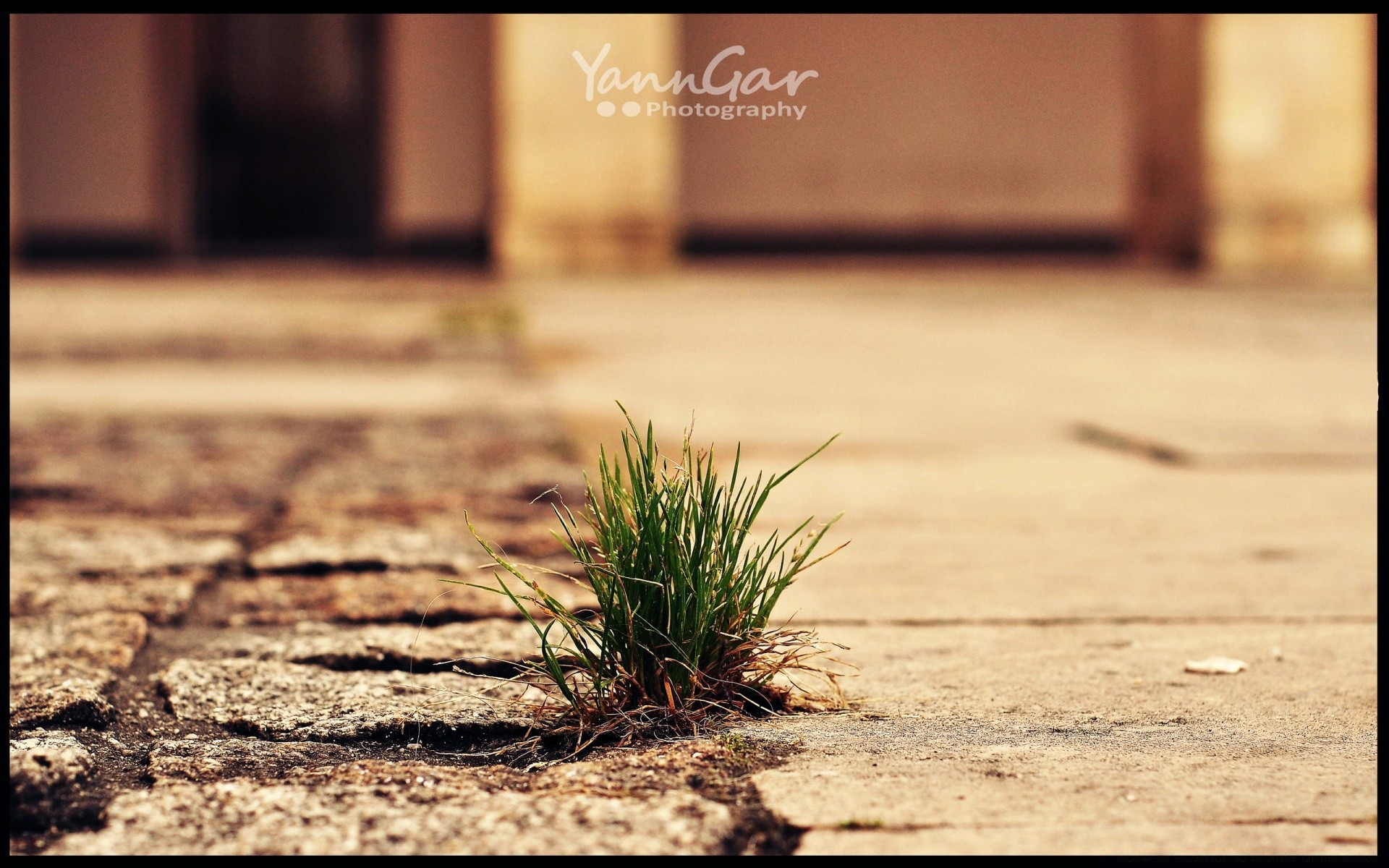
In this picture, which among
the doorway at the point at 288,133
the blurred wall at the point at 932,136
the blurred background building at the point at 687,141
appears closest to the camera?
the blurred background building at the point at 687,141

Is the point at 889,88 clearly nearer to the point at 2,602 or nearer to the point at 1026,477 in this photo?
the point at 1026,477

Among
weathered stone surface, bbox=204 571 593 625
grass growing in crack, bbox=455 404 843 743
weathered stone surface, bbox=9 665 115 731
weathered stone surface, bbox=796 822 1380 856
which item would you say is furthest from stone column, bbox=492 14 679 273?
weathered stone surface, bbox=796 822 1380 856

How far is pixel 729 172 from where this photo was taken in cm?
1316

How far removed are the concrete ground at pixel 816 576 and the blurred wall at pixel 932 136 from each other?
6.88 metres

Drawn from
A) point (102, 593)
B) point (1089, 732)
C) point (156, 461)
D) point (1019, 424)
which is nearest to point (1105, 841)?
point (1089, 732)

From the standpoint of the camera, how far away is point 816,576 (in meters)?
2.43

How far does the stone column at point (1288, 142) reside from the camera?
11242mm

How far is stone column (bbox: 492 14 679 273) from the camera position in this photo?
1093 centimetres

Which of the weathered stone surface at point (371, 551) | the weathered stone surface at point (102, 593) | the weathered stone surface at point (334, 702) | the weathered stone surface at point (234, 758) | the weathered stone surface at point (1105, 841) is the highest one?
the weathered stone surface at point (371, 551)

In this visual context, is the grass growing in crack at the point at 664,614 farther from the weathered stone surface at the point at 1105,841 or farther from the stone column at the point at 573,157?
the stone column at the point at 573,157

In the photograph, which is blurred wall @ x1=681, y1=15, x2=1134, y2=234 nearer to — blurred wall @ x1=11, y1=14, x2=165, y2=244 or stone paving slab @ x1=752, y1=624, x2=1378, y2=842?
blurred wall @ x1=11, y1=14, x2=165, y2=244

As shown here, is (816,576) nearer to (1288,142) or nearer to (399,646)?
(399,646)

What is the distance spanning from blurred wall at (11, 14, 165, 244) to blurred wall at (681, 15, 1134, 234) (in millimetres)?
4272

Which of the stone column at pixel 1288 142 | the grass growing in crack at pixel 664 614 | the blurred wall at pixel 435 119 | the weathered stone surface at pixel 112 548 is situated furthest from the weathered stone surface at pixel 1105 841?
the blurred wall at pixel 435 119
